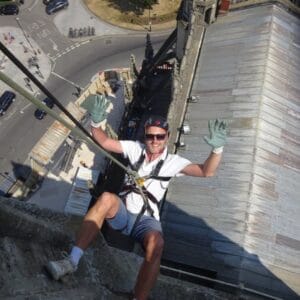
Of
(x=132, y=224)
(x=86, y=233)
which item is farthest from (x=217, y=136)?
(x=86, y=233)

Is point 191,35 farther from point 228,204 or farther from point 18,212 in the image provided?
point 18,212

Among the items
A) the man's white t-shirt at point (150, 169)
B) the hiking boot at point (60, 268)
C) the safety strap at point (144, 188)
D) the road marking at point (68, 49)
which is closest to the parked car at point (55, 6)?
the road marking at point (68, 49)

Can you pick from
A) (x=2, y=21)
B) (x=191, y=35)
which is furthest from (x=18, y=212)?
(x=2, y=21)

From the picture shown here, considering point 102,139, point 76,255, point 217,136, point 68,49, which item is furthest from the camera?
point 68,49

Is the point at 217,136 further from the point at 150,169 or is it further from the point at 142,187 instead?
the point at 142,187

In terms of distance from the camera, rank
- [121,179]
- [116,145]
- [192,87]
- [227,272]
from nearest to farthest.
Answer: [116,145] → [227,272] → [192,87] → [121,179]

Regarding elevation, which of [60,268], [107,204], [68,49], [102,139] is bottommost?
[60,268]

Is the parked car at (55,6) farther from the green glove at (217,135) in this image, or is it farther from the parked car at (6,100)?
the green glove at (217,135)
